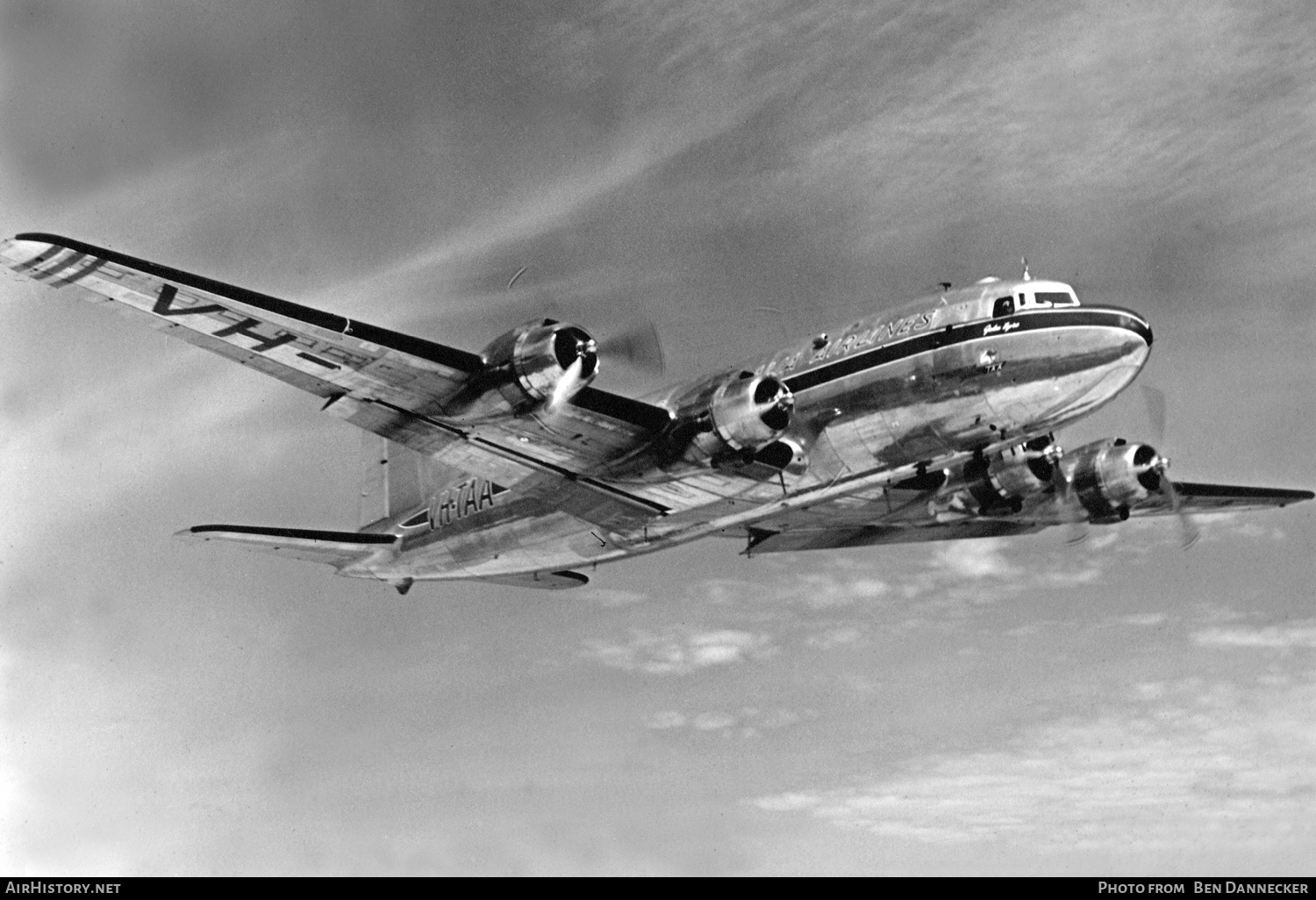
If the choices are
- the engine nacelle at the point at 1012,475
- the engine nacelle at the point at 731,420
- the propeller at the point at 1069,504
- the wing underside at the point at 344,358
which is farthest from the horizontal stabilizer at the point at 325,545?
the propeller at the point at 1069,504

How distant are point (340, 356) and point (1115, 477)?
14.1m

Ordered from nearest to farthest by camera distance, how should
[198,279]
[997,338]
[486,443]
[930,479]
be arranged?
[198,279]
[997,338]
[486,443]
[930,479]

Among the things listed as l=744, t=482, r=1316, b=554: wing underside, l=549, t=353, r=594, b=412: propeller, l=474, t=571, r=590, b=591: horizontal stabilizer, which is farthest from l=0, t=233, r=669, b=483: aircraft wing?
l=474, t=571, r=590, b=591: horizontal stabilizer

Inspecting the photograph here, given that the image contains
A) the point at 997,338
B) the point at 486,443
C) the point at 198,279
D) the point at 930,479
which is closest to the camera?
the point at 198,279

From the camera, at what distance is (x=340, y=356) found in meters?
18.0

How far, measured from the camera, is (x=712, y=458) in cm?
1872

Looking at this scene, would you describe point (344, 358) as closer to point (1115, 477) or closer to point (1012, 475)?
point (1012, 475)

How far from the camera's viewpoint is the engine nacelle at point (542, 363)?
17125 millimetres

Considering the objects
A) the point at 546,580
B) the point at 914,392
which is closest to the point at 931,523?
the point at 914,392

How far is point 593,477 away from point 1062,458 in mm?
9198

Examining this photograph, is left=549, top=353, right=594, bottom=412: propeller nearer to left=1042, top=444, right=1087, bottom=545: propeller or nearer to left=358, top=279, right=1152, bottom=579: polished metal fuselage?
left=358, top=279, right=1152, bottom=579: polished metal fuselage

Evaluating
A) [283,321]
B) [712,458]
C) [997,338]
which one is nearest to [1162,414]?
[997,338]

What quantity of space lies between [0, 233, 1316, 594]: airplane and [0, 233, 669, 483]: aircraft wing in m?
0.03
